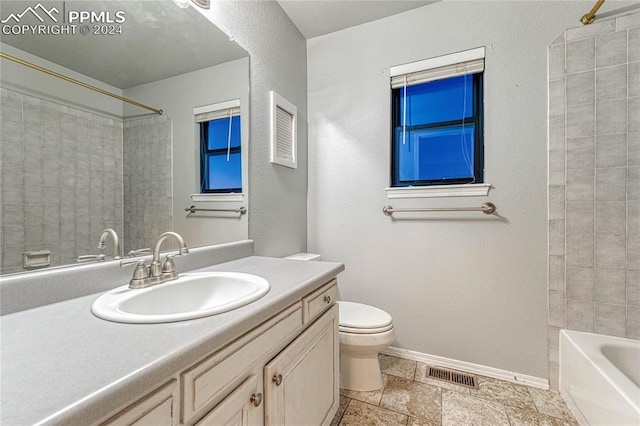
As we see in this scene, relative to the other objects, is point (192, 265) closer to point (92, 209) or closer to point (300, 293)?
point (92, 209)

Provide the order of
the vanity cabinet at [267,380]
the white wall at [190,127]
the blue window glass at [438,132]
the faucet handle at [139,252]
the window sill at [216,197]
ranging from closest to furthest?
the vanity cabinet at [267,380] → the faucet handle at [139,252] → the white wall at [190,127] → the window sill at [216,197] → the blue window glass at [438,132]

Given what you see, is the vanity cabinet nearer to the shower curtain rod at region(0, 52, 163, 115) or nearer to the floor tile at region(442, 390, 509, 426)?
the floor tile at region(442, 390, 509, 426)

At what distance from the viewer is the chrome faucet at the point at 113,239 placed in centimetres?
96

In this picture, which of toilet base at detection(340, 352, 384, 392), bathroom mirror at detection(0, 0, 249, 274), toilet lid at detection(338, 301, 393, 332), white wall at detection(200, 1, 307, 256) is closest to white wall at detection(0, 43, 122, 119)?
bathroom mirror at detection(0, 0, 249, 274)

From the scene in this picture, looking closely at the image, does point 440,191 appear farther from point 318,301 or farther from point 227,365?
point 227,365

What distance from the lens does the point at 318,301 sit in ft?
3.84

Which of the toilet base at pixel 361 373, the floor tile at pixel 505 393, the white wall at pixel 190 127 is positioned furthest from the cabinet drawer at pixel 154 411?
the floor tile at pixel 505 393

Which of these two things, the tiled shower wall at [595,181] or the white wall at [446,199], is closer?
the tiled shower wall at [595,181]

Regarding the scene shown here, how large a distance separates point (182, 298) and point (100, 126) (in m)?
0.67

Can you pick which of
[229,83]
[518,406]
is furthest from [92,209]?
[518,406]

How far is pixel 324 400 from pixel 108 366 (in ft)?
3.31

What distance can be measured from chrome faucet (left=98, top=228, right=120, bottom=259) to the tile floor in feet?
4.24

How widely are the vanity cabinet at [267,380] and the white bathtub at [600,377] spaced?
1.15 m

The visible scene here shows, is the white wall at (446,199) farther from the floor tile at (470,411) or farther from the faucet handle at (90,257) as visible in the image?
the faucet handle at (90,257)
